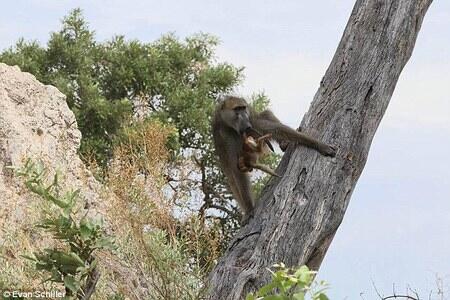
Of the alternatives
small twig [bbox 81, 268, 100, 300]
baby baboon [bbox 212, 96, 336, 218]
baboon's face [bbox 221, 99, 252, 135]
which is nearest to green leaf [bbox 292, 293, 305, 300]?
small twig [bbox 81, 268, 100, 300]

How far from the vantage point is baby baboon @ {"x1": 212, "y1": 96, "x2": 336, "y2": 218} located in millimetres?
6488

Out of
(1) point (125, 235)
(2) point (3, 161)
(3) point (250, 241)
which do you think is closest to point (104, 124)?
(2) point (3, 161)

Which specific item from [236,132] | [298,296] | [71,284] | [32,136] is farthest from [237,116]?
[298,296]

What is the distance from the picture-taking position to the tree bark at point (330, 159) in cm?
545

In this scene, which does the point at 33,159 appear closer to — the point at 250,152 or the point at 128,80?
the point at 250,152

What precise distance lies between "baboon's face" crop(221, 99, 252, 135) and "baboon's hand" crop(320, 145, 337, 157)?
111cm

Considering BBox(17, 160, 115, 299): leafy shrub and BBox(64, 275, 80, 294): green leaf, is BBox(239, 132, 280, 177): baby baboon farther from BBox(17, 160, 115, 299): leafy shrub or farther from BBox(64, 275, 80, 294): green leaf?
BBox(64, 275, 80, 294): green leaf

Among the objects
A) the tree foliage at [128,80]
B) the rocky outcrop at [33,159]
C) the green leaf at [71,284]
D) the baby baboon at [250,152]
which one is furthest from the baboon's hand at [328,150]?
the tree foliage at [128,80]

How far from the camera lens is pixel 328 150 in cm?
554

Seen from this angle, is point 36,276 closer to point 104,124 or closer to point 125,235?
point 125,235

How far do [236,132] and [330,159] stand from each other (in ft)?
3.95

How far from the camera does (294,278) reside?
286 cm

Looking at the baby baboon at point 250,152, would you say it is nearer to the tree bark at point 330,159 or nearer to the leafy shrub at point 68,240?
the tree bark at point 330,159

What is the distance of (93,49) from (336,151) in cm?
868
